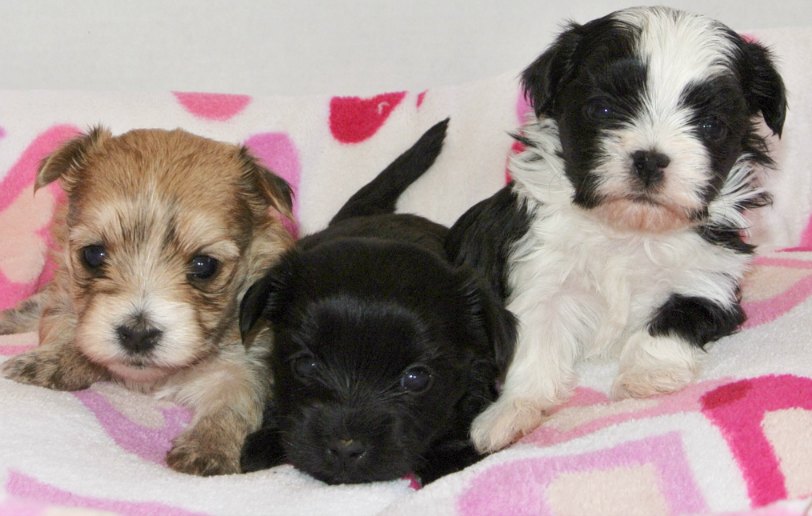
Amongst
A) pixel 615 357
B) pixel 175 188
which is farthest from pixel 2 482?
pixel 615 357

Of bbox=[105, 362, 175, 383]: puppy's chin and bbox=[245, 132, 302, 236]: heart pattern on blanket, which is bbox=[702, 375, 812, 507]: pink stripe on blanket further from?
bbox=[245, 132, 302, 236]: heart pattern on blanket

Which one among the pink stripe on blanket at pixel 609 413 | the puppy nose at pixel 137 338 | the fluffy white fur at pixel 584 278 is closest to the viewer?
the pink stripe on blanket at pixel 609 413

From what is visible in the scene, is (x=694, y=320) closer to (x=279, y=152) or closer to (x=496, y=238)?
(x=496, y=238)

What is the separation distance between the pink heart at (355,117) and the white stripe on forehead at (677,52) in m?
2.03

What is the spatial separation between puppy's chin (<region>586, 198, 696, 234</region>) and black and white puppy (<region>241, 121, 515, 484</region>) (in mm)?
493

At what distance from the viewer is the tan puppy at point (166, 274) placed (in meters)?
3.12

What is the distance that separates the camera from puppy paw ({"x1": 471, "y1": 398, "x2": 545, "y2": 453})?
3178 mm

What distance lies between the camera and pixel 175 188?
3.34 m

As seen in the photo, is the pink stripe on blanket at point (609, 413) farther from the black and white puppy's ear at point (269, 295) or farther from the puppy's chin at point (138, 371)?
the puppy's chin at point (138, 371)

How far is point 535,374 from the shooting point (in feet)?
11.3

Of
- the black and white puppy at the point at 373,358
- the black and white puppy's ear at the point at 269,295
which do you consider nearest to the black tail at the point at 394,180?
the black and white puppy at the point at 373,358

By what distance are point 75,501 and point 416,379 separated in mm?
1056

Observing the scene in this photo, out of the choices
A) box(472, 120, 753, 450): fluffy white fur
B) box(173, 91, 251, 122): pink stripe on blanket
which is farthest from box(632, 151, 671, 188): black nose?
box(173, 91, 251, 122): pink stripe on blanket

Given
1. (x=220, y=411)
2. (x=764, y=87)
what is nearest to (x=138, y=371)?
(x=220, y=411)
